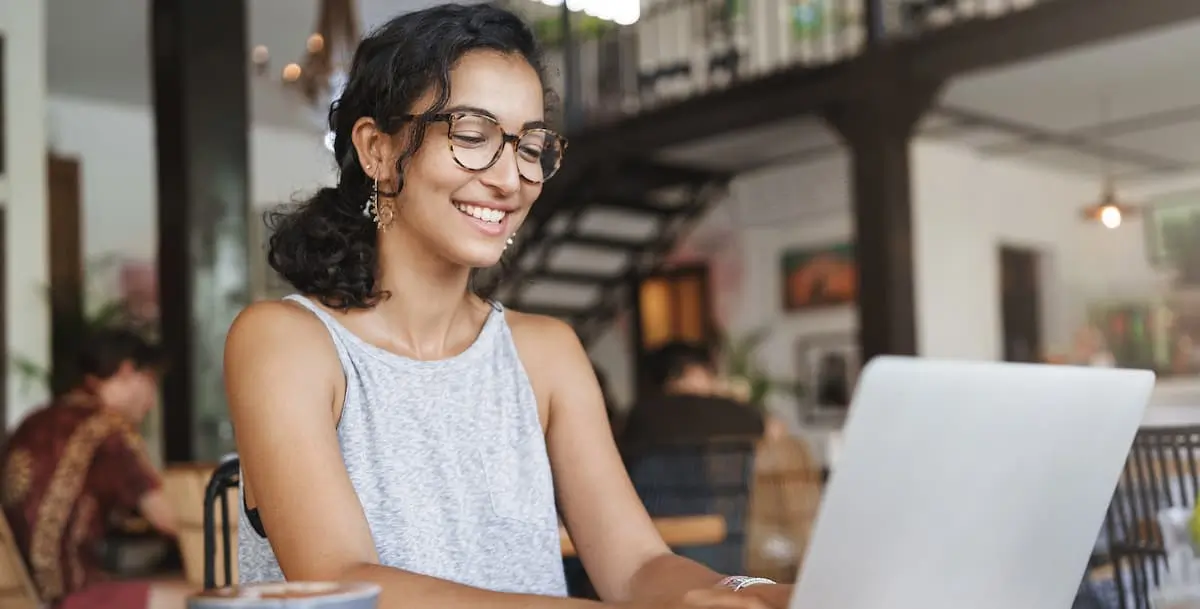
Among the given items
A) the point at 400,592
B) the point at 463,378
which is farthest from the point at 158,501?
the point at 400,592

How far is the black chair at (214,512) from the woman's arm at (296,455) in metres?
0.30

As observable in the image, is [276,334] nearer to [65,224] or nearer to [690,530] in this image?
[690,530]

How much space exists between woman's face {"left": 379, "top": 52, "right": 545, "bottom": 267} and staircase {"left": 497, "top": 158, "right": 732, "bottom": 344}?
7.33 metres

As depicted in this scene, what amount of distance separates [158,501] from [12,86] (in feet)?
10.2

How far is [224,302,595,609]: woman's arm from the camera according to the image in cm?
Answer: 105

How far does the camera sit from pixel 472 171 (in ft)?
3.97

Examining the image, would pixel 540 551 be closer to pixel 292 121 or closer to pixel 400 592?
pixel 400 592

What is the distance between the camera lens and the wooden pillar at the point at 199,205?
445 cm

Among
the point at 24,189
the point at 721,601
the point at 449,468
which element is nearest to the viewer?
the point at 721,601

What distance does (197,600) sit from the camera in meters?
0.63

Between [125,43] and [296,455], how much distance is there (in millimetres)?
7195

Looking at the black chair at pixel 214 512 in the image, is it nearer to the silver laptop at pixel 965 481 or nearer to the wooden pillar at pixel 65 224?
the silver laptop at pixel 965 481

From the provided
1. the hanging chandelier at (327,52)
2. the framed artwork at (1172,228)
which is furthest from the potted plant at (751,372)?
the hanging chandelier at (327,52)

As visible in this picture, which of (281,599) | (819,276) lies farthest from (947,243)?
(281,599)
